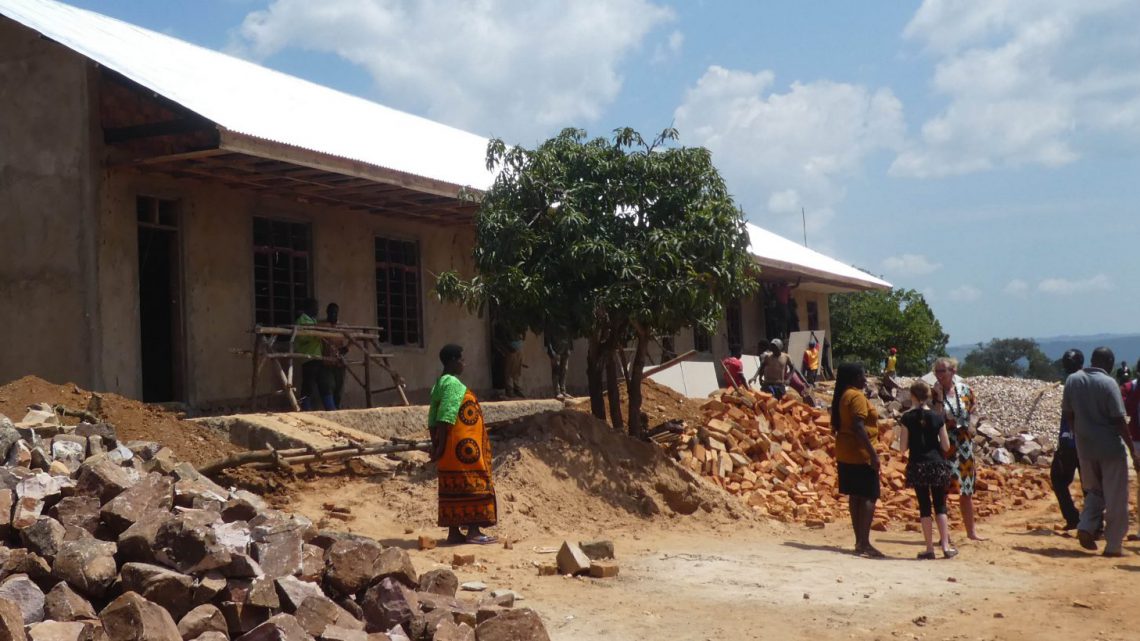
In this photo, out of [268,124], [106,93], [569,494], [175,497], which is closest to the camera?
[175,497]

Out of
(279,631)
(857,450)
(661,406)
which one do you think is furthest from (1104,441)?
(661,406)

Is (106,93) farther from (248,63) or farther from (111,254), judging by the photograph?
(248,63)

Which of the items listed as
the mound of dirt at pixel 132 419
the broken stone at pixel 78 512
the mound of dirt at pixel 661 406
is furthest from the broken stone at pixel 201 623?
the mound of dirt at pixel 661 406

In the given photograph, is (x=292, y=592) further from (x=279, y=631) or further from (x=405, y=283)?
(x=405, y=283)

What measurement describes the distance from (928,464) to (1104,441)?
146 cm

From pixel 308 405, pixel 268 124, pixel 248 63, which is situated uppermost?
pixel 248 63

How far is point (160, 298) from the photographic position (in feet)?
42.2

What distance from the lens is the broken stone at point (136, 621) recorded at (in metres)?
4.97

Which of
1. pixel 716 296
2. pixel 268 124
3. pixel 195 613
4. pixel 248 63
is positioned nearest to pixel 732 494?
pixel 716 296

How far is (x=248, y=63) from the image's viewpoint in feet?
56.3

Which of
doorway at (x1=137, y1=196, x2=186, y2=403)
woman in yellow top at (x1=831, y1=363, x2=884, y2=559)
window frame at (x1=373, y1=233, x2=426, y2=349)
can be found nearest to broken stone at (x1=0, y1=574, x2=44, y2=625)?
woman in yellow top at (x1=831, y1=363, x2=884, y2=559)

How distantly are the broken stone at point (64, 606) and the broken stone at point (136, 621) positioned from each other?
0.24 metres

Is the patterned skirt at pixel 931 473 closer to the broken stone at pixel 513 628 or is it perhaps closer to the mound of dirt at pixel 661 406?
the broken stone at pixel 513 628

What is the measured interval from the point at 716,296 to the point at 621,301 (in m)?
1.31
